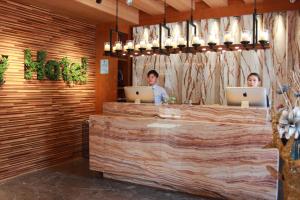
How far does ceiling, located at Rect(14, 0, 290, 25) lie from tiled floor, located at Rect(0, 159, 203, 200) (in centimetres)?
294

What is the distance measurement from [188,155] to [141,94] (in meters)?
1.41

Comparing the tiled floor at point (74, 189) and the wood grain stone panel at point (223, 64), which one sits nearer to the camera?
the tiled floor at point (74, 189)

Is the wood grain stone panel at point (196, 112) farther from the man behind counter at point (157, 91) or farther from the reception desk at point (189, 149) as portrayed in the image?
the man behind counter at point (157, 91)

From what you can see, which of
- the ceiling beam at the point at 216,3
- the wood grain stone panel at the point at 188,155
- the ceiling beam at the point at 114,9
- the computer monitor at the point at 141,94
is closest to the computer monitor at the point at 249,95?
the wood grain stone panel at the point at 188,155

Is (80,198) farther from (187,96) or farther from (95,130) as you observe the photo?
(187,96)

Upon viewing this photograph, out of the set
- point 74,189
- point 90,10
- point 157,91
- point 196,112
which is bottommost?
point 74,189

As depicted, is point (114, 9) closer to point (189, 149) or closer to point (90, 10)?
point (90, 10)

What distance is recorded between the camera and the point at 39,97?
5527 mm

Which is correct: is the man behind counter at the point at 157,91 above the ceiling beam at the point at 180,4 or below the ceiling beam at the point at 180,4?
below

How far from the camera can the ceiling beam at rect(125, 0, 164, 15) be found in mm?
5914

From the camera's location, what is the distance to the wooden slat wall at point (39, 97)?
4.96 metres

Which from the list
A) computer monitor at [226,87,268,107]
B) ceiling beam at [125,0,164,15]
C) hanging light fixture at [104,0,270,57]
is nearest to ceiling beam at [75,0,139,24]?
ceiling beam at [125,0,164,15]

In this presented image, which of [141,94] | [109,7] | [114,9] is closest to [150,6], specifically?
[114,9]

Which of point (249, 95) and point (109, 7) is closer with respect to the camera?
point (249, 95)
